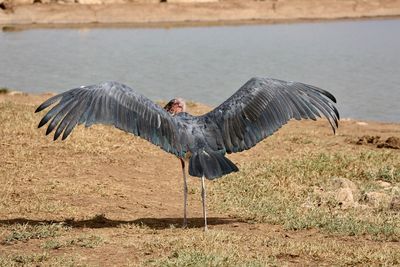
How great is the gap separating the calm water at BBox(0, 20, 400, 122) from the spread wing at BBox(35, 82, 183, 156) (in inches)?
456

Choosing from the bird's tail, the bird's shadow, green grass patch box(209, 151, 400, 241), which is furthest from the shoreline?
the bird's tail

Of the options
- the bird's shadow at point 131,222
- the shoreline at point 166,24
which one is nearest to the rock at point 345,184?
the bird's shadow at point 131,222

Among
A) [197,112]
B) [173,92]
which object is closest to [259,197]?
[197,112]

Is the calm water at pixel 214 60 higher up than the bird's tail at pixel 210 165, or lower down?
lower down

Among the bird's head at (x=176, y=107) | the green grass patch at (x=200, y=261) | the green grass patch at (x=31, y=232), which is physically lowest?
the green grass patch at (x=31, y=232)

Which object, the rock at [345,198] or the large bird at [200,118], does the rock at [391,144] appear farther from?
the large bird at [200,118]

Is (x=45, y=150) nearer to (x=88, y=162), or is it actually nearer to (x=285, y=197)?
(x=88, y=162)

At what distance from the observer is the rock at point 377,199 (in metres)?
8.95

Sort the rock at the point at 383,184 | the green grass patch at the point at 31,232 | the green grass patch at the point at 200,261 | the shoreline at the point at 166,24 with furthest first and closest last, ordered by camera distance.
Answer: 1. the shoreline at the point at 166,24
2. the rock at the point at 383,184
3. the green grass patch at the point at 31,232
4. the green grass patch at the point at 200,261

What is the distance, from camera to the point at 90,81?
78.3 feet

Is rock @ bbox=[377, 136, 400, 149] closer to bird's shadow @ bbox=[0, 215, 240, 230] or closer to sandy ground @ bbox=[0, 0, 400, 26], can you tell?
bird's shadow @ bbox=[0, 215, 240, 230]

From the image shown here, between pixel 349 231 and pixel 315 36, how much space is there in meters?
30.8

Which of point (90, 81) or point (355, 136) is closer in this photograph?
point (355, 136)

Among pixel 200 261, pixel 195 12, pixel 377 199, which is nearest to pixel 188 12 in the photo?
pixel 195 12
